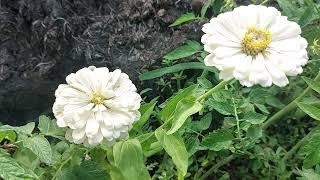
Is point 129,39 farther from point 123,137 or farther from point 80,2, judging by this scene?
point 123,137

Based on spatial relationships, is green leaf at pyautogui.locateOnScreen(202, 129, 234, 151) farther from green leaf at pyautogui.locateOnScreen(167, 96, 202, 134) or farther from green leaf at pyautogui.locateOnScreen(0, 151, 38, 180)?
green leaf at pyautogui.locateOnScreen(0, 151, 38, 180)

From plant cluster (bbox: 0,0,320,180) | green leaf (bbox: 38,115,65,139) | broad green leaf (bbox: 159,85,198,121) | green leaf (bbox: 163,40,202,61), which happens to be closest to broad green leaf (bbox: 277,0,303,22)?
plant cluster (bbox: 0,0,320,180)

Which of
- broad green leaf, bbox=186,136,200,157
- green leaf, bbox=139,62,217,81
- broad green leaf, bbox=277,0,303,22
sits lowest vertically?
broad green leaf, bbox=186,136,200,157

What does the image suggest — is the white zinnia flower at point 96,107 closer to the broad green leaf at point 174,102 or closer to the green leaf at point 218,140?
the broad green leaf at point 174,102

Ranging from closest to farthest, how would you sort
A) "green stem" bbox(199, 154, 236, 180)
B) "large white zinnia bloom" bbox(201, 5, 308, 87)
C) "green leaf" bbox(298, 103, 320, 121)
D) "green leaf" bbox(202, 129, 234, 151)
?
"large white zinnia bloom" bbox(201, 5, 308, 87) < "green leaf" bbox(298, 103, 320, 121) < "green leaf" bbox(202, 129, 234, 151) < "green stem" bbox(199, 154, 236, 180)

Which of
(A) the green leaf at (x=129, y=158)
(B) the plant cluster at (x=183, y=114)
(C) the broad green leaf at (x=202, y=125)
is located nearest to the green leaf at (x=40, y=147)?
(B) the plant cluster at (x=183, y=114)

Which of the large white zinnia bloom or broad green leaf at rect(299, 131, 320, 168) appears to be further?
broad green leaf at rect(299, 131, 320, 168)

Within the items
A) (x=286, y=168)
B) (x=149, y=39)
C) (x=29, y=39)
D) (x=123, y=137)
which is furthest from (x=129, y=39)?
(x=123, y=137)
